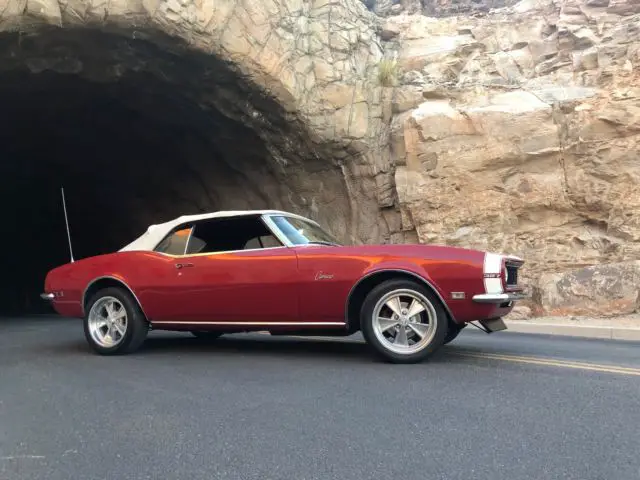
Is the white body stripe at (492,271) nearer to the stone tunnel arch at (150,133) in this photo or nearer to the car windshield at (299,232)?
the car windshield at (299,232)

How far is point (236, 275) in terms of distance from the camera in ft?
19.5

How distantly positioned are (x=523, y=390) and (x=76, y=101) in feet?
43.3

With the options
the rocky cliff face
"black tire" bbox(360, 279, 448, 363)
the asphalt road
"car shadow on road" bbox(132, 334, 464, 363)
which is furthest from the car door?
the rocky cliff face

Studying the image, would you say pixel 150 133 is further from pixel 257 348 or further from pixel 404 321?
pixel 404 321

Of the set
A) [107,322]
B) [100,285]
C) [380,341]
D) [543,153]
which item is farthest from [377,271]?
[543,153]

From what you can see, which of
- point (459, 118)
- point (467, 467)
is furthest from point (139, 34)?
point (467, 467)

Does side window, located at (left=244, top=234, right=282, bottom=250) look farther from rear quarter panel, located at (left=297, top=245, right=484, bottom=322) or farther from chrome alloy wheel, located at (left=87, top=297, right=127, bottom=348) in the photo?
chrome alloy wheel, located at (left=87, top=297, right=127, bottom=348)

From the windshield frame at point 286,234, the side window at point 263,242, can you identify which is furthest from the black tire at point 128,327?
the windshield frame at point 286,234

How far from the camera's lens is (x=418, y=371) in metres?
5.06

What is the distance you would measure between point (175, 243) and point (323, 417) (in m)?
3.39

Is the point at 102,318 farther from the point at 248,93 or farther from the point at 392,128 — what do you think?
the point at 392,128

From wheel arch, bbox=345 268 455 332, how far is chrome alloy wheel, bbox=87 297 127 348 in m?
2.62

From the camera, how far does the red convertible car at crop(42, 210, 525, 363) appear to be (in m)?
5.27

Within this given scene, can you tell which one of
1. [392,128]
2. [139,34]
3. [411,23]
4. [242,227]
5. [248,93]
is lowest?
[242,227]
